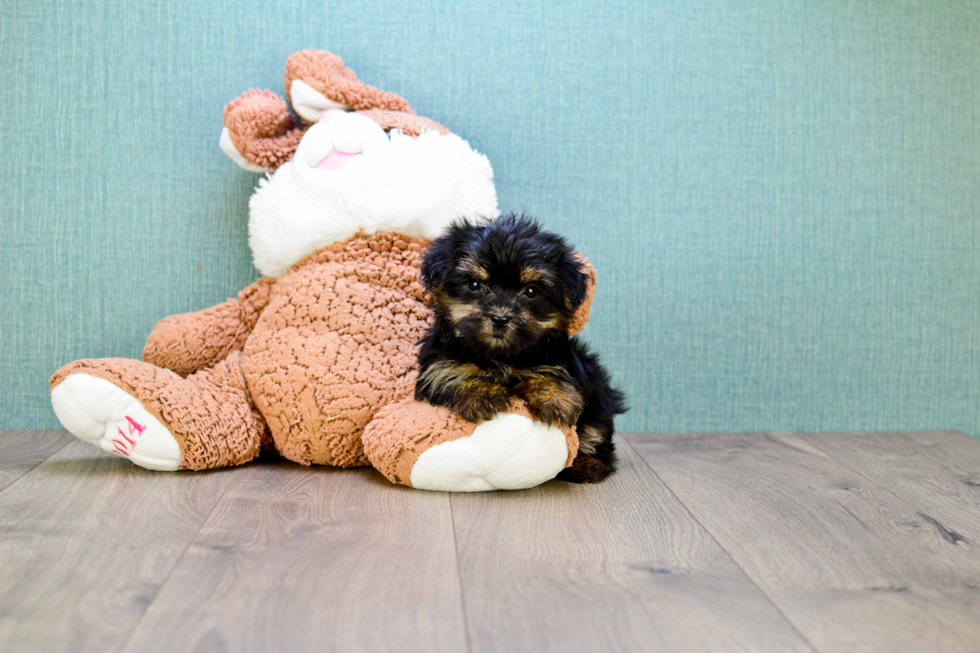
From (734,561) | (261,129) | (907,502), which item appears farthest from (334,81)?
(907,502)

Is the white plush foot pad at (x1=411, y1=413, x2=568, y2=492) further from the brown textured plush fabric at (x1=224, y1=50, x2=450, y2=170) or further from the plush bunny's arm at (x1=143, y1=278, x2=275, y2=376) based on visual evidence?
the brown textured plush fabric at (x1=224, y1=50, x2=450, y2=170)

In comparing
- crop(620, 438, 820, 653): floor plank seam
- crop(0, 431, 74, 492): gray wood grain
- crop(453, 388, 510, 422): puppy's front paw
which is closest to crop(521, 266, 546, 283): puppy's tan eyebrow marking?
crop(453, 388, 510, 422): puppy's front paw

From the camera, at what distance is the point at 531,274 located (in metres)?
1.44

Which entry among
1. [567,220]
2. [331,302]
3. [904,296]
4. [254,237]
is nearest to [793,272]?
[904,296]

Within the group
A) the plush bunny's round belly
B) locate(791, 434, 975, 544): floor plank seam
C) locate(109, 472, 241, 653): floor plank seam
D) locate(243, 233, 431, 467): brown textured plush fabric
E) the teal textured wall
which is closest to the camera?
locate(109, 472, 241, 653): floor plank seam

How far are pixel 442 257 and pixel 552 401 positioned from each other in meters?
0.37

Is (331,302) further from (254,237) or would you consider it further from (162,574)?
(162,574)

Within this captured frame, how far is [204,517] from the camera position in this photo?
138cm

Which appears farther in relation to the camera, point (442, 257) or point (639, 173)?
point (639, 173)

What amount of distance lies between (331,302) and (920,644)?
132cm

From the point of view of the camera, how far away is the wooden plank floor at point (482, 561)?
98 cm

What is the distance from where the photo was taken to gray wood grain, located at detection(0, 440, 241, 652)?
975mm

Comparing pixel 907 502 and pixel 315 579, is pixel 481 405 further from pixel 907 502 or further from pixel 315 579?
pixel 907 502

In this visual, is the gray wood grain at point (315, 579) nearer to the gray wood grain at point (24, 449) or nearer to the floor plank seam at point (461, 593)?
the floor plank seam at point (461, 593)
